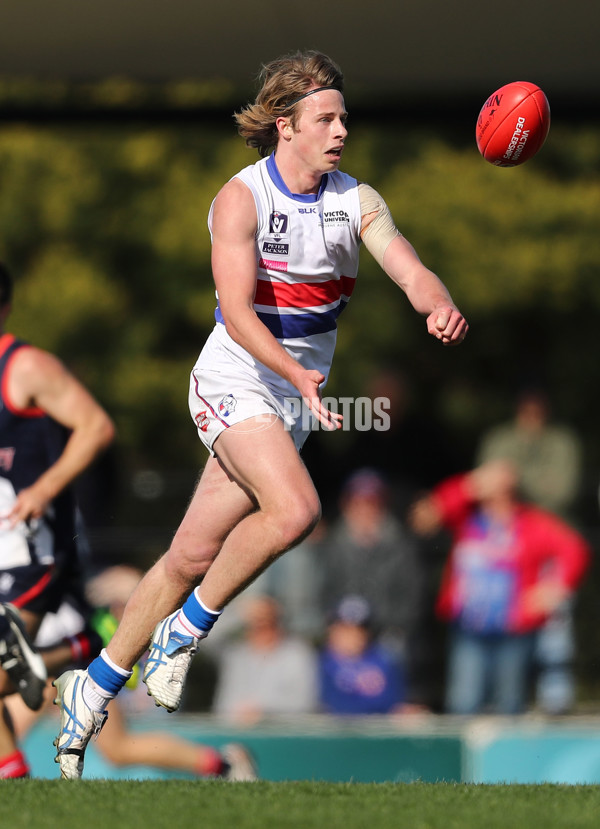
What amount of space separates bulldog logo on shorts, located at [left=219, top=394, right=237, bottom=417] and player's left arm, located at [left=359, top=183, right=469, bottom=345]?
80 cm

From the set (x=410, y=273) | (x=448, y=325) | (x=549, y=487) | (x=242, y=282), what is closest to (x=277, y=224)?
(x=242, y=282)

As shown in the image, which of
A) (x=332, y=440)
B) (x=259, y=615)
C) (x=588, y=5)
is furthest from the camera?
(x=332, y=440)

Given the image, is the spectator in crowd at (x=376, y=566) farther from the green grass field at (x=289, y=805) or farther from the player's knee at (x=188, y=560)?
the green grass field at (x=289, y=805)

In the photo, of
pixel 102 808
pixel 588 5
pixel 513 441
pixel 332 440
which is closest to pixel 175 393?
pixel 332 440

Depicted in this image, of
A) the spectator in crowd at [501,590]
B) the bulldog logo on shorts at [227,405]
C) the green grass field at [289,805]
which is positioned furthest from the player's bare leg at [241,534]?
the spectator in crowd at [501,590]

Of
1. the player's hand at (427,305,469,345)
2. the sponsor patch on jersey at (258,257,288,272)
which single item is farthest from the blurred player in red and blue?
the player's hand at (427,305,469,345)

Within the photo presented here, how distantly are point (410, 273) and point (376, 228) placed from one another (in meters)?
0.31

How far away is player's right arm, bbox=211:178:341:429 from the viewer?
5.18 meters

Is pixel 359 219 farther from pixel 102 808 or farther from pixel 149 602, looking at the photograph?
pixel 102 808

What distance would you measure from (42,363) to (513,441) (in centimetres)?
537

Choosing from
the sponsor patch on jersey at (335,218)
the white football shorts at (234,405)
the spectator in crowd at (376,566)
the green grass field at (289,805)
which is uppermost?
the sponsor patch on jersey at (335,218)

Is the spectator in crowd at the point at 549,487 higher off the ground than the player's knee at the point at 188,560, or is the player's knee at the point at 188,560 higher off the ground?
the player's knee at the point at 188,560

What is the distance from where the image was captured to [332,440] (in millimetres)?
13969

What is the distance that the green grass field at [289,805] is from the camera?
14.6 ft
